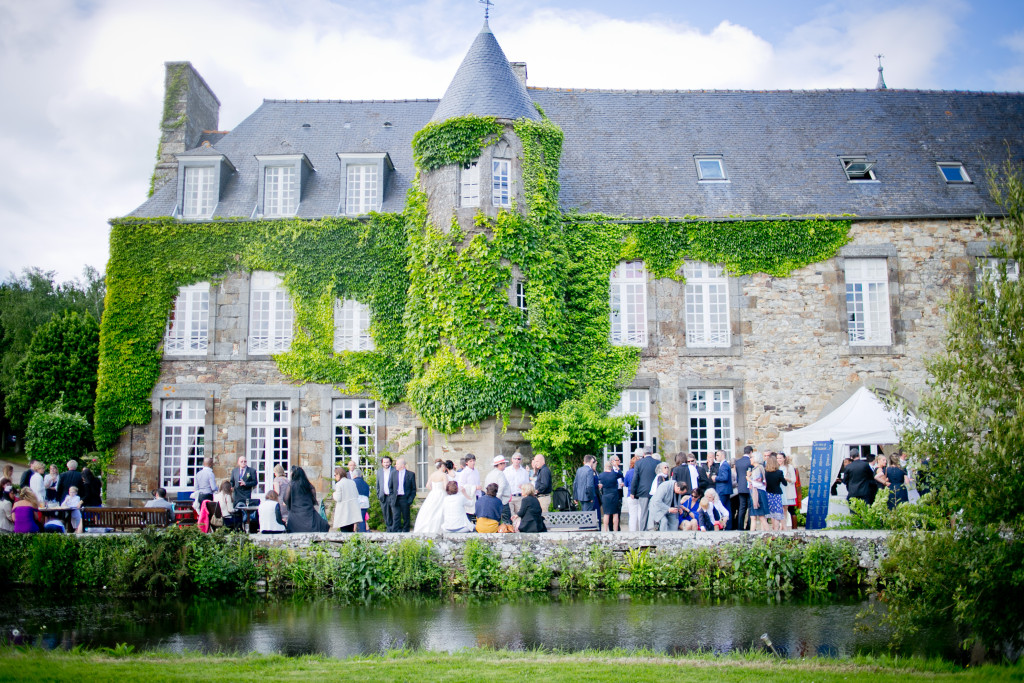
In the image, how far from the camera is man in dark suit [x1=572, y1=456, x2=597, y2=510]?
1419 centimetres

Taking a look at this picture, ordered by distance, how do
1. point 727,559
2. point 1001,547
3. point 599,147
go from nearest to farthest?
point 1001,547, point 727,559, point 599,147

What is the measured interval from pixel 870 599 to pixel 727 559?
1766mm

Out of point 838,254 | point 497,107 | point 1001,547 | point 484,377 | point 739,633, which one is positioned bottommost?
point 739,633

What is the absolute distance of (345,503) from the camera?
13414 mm

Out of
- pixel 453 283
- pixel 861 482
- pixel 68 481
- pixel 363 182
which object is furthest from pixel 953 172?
pixel 68 481

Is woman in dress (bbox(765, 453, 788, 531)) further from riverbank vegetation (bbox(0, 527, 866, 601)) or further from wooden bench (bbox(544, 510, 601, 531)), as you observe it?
wooden bench (bbox(544, 510, 601, 531))

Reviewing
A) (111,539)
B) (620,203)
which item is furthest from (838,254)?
(111,539)

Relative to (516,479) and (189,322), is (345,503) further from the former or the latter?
(189,322)

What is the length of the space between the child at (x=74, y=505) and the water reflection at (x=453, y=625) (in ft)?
8.68

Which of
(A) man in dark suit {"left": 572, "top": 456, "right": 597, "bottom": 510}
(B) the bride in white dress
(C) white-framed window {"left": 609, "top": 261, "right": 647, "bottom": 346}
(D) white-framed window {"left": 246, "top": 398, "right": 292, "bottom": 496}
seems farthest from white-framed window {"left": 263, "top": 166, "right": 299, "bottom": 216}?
(A) man in dark suit {"left": 572, "top": 456, "right": 597, "bottom": 510}

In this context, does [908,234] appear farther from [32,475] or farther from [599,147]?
[32,475]

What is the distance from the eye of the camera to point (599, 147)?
70.8 feet

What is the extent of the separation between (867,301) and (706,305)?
11.8 feet

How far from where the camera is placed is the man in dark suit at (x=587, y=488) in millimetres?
14188
